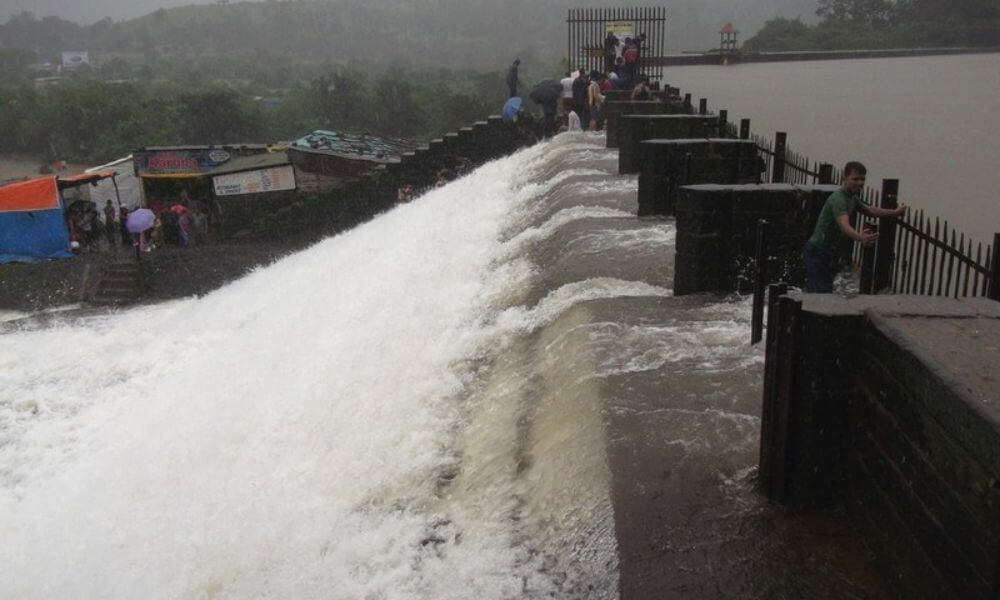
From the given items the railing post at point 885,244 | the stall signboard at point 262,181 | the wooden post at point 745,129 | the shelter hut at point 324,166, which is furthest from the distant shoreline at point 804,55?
the railing post at point 885,244

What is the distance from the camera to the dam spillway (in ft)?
14.4

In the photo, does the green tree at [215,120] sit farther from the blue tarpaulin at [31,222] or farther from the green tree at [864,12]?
the green tree at [864,12]

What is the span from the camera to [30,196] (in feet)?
66.4

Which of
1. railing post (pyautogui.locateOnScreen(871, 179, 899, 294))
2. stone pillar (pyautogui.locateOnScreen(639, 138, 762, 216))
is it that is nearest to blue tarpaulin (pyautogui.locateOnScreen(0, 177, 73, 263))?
stone pillar (pyautogui.locateOnScreen(639, 138, 762, 216))

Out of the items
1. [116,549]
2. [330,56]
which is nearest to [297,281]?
[116,549]

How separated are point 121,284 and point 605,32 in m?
13.7

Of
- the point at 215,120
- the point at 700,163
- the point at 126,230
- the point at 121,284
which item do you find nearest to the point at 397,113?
the point at 215,120

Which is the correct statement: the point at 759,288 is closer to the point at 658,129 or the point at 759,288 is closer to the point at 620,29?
the point at 658,129

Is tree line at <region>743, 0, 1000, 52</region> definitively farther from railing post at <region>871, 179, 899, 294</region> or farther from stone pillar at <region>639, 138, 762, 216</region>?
railing post at <region>871, 179, 899, 294</region>

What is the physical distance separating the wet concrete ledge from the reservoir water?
23.7 feet

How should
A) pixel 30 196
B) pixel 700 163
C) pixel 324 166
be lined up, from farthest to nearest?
1. pixel 324 166
2. pixel 30 196
3. pixel 700 163

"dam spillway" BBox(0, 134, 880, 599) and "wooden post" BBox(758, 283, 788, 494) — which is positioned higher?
"wooden post" BBox(758, 283, 788, 494)

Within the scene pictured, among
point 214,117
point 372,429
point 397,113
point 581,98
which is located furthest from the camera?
point 397,113

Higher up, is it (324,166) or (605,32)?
(605,32)
